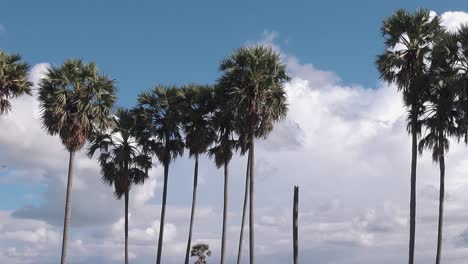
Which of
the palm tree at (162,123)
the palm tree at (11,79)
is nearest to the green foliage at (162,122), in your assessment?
the palm tree at (162,123)

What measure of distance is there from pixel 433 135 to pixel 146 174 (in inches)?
762

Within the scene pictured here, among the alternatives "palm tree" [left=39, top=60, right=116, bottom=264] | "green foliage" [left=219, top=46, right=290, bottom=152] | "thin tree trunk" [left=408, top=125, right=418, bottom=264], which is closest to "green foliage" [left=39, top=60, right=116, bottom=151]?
"palm tree" [left=39, top=60, right=116, bottom=264]

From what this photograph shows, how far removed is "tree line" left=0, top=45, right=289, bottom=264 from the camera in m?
35.5

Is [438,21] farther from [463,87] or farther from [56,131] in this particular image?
[56,131]

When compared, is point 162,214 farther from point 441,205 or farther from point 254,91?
point 441,205

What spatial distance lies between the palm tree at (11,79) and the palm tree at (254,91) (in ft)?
34.0

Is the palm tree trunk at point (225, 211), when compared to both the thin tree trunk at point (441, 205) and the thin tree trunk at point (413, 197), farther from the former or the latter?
the thin tree trunk at point (441, 205)

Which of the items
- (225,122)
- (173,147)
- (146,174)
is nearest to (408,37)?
(225,122)

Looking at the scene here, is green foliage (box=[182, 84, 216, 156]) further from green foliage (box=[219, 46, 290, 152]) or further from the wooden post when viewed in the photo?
the wooden post

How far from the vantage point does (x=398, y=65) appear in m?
35.6

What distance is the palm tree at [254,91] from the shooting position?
124 ft

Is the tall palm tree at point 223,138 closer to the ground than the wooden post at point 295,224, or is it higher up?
higher up

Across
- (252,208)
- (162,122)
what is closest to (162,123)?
(162,122)

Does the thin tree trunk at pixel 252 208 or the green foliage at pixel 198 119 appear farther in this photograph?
the green foliage at pixel 198 119
